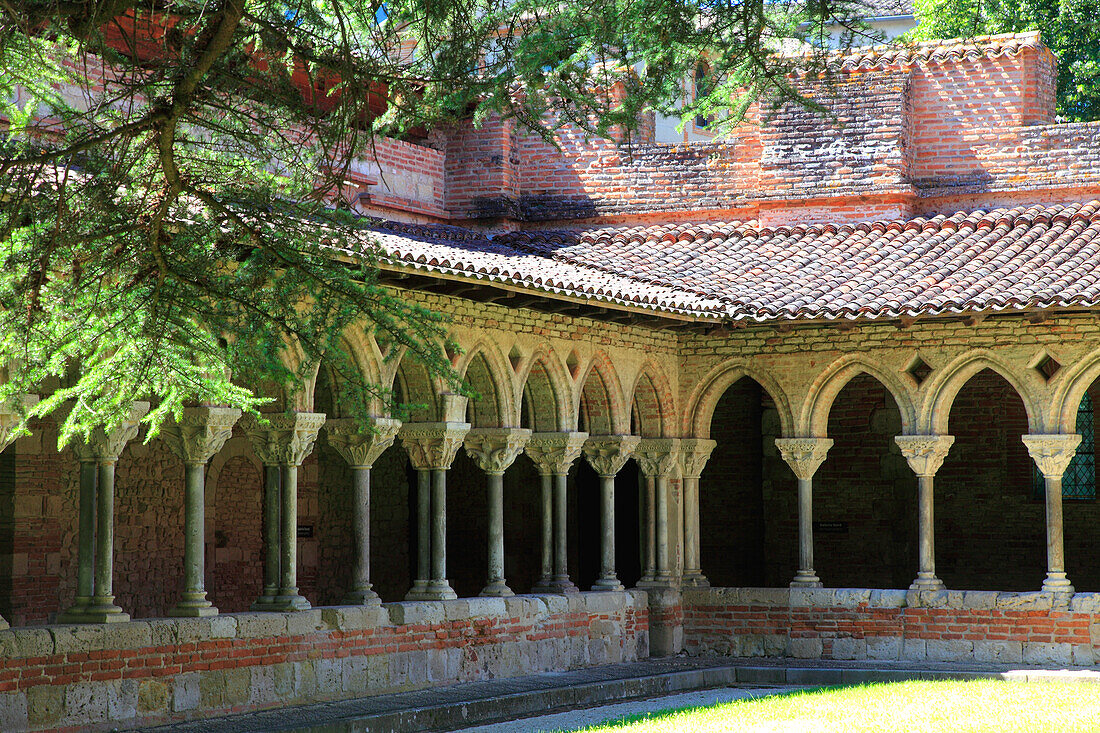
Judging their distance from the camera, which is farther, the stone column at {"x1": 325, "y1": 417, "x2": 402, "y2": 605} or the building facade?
the stone column at {"x1": 325, "y1": 417, "x2": 402, "y2": 605}

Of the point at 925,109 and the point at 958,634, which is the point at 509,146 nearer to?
the point at 925,109

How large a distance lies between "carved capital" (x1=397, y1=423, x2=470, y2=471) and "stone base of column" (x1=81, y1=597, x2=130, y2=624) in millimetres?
3313

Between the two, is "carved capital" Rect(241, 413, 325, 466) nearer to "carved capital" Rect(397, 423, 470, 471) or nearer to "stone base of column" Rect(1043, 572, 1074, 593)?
"carved capital" Rect(397, 423, 470, 471)

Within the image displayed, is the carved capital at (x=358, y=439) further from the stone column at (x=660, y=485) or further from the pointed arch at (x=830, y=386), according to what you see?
the pointed arch at (x=830, y=386)

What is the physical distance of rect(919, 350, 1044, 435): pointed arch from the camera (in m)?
13.3

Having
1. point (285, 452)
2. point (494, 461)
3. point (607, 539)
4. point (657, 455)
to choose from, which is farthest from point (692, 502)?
point (285, 452)

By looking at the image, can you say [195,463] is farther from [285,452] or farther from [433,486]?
[433,486]

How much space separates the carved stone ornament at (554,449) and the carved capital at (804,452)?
6.48 feet

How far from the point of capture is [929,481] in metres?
13.6

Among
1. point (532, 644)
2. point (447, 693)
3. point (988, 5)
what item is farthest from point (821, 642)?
point (988, 5)

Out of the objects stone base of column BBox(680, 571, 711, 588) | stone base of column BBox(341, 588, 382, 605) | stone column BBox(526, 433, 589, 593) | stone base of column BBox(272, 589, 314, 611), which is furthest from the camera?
stone base of column BBox(680, 571, 711, 588)

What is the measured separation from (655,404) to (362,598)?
14.0 feet

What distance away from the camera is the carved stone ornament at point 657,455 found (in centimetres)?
1450

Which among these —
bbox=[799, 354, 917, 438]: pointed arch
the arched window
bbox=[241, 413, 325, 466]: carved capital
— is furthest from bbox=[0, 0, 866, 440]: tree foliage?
the arched window
